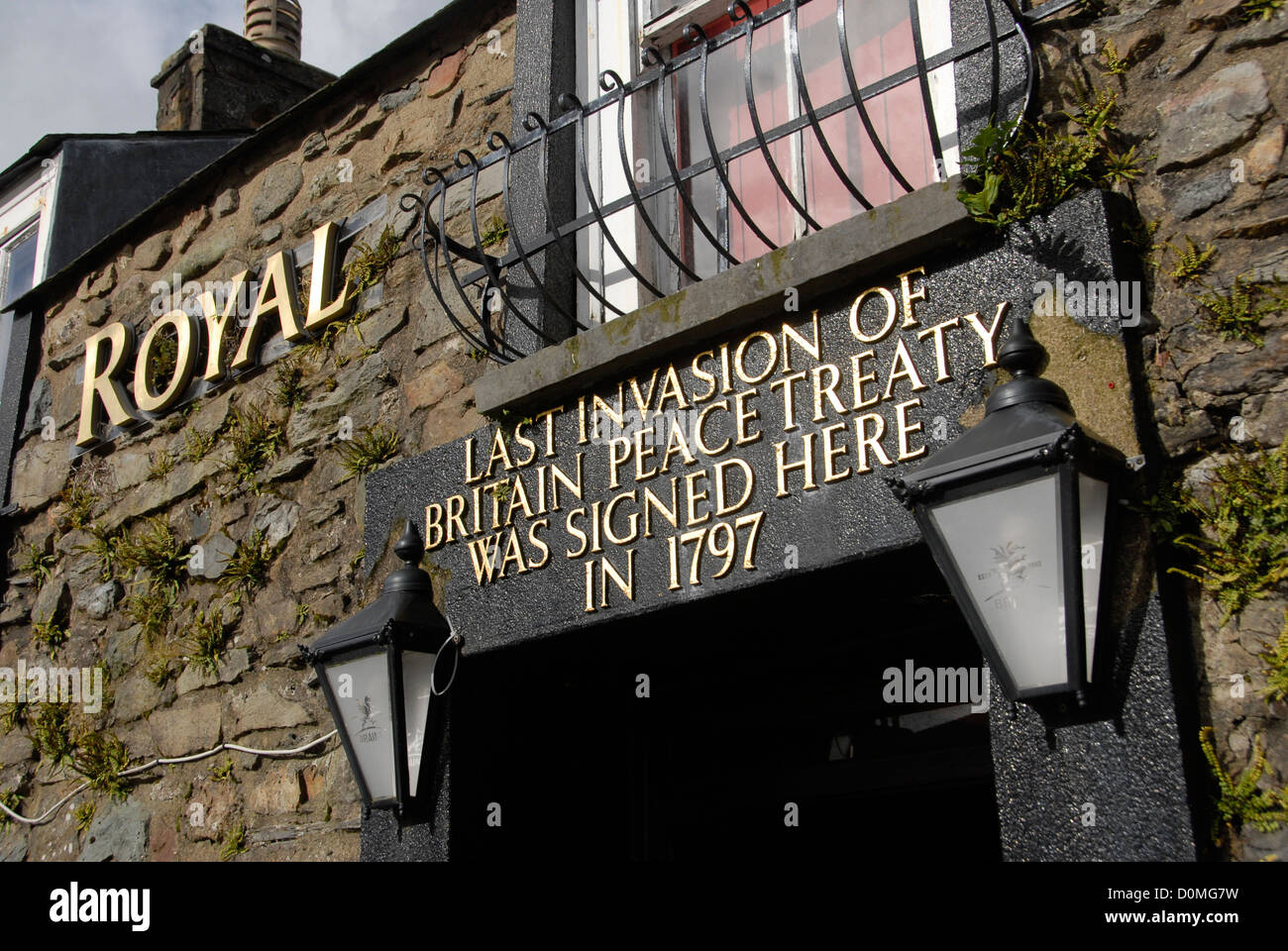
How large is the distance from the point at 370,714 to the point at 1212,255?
96.2 inches

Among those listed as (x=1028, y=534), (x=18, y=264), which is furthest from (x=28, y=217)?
(x=1028, y=534)

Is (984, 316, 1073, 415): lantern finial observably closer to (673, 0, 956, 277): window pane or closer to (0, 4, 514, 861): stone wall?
(673, 0, 956, 277): window pane

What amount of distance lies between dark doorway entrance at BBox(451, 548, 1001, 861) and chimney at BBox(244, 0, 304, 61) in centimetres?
651

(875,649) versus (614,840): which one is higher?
(875,649)

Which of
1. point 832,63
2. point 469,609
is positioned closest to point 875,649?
point 469,609

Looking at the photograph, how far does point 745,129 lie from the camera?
4.02 meters

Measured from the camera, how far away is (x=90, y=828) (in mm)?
4895

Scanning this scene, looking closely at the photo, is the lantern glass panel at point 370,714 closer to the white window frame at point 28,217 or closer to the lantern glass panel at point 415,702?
the lantern glass panel at point 415,702

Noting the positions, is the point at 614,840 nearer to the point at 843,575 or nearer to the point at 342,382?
the point at 843,575

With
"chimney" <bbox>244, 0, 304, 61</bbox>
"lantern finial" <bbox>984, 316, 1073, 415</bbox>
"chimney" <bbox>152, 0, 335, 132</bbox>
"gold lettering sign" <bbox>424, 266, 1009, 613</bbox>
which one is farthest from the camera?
"chimney" <bbox>244, 0, 304, 61</bbox>

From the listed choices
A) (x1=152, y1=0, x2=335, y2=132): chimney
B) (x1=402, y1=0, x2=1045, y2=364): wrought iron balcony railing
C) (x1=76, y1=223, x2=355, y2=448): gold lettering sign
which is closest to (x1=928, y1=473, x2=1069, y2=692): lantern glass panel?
(x1=402, y1=0, x2=1045, y2=364): wrought iron balcony railing

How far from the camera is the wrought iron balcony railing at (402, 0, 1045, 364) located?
346 cm

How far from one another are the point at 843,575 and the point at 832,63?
5.17 feet

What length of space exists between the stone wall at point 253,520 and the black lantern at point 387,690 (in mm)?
403
